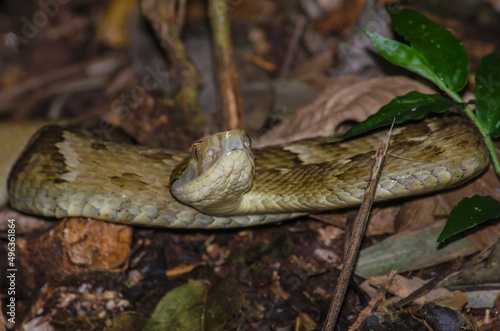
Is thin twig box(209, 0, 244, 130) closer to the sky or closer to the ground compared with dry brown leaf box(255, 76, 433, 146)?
closer to the sky

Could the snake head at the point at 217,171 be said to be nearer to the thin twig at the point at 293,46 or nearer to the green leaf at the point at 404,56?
the green leaf at the point at 404,56

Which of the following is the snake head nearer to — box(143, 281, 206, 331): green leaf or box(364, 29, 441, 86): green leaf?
box(143, 281, 206, 331): green leaf

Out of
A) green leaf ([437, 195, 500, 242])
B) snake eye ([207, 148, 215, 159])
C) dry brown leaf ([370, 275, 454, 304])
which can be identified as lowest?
dry brown leaf ([370, 275, 454, 304])

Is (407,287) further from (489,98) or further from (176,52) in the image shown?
(176,52)

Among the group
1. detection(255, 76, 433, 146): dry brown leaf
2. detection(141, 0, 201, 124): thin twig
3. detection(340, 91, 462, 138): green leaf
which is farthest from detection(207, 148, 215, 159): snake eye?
detection(141, 0, 201, 124): thin twig

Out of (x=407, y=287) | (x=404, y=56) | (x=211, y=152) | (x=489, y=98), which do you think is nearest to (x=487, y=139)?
(x=489, y=98)

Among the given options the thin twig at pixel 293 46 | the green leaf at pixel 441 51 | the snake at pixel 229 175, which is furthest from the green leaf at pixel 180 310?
the thin twig at pixel 293 46

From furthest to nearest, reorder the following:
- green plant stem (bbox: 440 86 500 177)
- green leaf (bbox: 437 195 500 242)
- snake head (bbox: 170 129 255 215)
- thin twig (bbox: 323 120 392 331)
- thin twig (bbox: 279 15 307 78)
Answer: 1. thin twig (bbox: 279 15 307 78)
2. green plant stem (bbox: 440 86 500 177)
3. snake head (bbox: 170 129 255 215)
4. green leaf (bbox: 437 195 500 242)
5. thin twig (bbox: 323 120 392 331)
